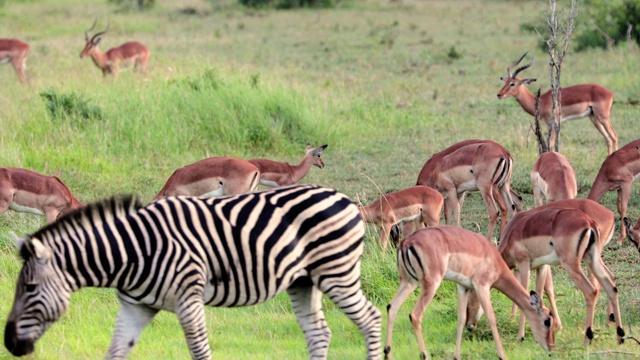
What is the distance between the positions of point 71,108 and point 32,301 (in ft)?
21.7

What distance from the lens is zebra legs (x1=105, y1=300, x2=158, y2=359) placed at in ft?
13.0

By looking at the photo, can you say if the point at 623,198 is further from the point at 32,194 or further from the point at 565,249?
the point at 32,194

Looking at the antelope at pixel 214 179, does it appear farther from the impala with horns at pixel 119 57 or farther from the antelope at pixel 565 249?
the impala with horns at pixel 119 57

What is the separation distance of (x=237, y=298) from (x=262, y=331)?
1.23 meters

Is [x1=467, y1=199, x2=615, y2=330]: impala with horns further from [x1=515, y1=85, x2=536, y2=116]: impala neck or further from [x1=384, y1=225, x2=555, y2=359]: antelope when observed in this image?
[x1=515, y1=85, x2=536, y2=116]: impala neck

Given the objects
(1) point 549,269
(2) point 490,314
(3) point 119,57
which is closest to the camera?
(2) point 490,314

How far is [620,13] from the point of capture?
635 inches

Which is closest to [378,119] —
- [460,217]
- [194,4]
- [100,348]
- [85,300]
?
[460,217]

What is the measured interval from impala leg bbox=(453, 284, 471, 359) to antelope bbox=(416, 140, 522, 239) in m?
2.52

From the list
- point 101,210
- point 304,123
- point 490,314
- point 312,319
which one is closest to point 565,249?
point 490,314

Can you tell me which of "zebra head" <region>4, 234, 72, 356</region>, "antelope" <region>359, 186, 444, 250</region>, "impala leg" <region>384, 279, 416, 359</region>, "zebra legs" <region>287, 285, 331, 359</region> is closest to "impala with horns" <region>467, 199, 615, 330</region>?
"impala leg" <region>384, 279, 416, 359</region>

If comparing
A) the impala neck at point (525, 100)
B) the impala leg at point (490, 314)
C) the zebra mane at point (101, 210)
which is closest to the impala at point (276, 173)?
the impala neck at point (525, 100)

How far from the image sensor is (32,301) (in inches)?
148

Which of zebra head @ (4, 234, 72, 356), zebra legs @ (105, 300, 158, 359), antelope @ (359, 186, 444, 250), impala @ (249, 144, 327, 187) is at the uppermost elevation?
zebra head @ (4, 234, 72, 356)
